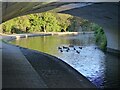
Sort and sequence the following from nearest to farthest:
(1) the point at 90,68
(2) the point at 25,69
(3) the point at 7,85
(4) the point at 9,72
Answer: (3) the point at 7,85, (4) the point at 9,72, (2) the point at 25,69, (1) the point at 90,68

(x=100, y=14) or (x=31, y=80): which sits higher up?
(x=100, y=14)

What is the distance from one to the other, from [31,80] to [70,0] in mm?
6059

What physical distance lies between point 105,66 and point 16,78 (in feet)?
30.1

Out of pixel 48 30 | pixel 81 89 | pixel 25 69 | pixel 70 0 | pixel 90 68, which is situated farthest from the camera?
pixel 48 30

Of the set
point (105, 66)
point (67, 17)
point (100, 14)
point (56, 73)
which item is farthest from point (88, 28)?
point (56, 73)

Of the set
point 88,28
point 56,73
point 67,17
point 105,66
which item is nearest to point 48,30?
point 67,17

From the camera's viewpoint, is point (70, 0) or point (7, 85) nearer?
point (7, 85)

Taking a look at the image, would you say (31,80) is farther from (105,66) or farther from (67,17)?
(67,17)

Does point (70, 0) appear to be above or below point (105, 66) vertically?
above

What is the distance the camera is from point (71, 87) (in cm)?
1114

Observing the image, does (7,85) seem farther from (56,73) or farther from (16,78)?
(56,73)

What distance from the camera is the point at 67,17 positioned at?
6950cm

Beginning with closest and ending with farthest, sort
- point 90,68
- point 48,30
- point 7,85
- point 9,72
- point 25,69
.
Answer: point 7,85, point 9,72, point 25,69, point 90,68, point 48,30

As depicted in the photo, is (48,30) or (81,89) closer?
(81,89)
